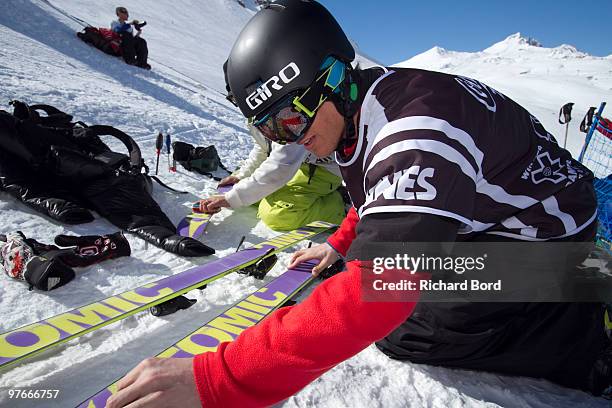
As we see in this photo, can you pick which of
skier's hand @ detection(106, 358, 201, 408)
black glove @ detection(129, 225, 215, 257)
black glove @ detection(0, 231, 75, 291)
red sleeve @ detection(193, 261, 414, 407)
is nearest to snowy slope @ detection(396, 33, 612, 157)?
black glove @ detection(129, 225, 215, 257)

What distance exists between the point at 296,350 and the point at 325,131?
89cm

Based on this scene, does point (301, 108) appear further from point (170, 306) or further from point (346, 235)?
point (170, 306)

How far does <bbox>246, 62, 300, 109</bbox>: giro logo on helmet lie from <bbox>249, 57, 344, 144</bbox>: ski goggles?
0.05 meters

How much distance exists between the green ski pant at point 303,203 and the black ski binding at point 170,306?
1.85 meters

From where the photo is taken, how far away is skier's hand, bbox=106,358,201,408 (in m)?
1.11

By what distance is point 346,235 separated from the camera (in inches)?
100

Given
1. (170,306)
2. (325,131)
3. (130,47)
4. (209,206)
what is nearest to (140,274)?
(170,306)

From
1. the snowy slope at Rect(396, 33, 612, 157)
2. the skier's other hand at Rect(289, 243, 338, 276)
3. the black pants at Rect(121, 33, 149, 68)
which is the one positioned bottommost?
the skier's other hand at Rect(289, 243, 338, 276)

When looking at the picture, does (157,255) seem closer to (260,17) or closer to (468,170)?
(260,17)

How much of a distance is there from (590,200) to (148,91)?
10121 mm

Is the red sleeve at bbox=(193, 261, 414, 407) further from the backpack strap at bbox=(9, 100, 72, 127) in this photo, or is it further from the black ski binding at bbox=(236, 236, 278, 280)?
the backpack strap at bbox=(9, 100, 72, 127)

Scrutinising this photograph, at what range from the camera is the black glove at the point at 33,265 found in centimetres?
233

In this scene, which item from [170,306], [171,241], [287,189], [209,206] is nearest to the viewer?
[170,306]

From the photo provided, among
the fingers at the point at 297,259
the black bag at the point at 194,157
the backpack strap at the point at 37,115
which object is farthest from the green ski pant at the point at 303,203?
the backpack strap at the point at 37,115
